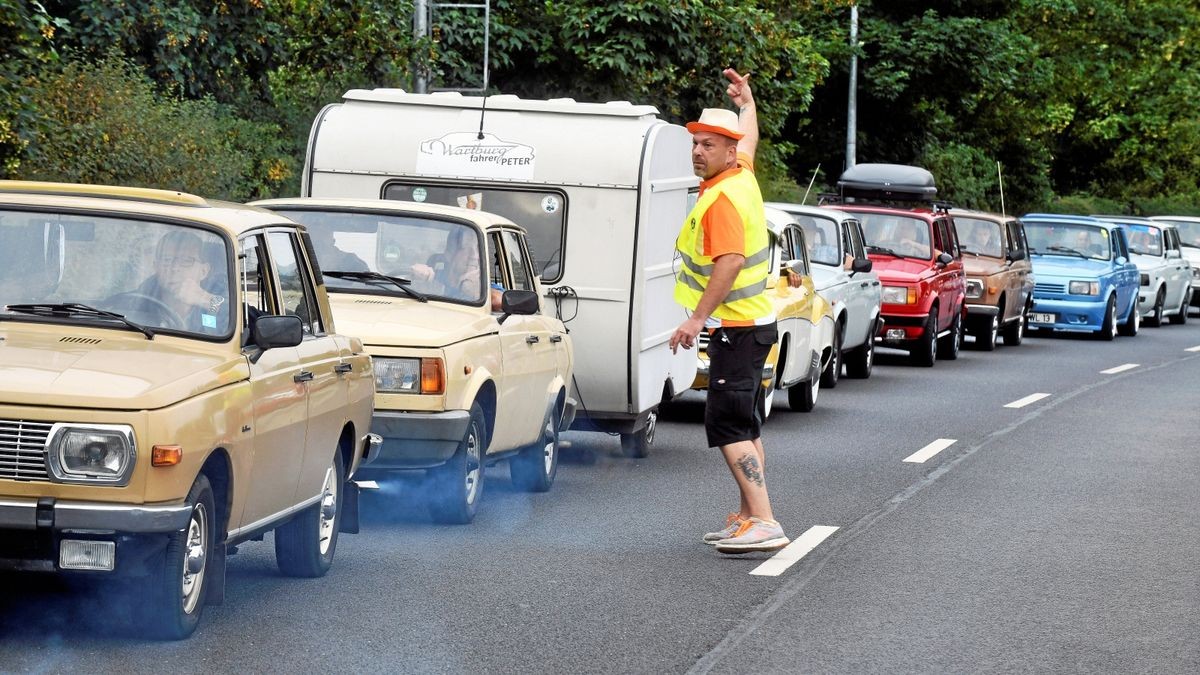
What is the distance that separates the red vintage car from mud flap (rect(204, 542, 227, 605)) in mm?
16361

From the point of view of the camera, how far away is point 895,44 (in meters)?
43.7

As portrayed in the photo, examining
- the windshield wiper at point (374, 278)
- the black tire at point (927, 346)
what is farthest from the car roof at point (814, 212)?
the windshield wiper at point (374, 278)

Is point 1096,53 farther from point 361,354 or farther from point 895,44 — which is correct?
point 361,354

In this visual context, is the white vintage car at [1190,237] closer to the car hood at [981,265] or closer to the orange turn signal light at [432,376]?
the car hood at [981,265]

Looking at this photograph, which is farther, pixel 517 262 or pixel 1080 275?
pixel 1080 275

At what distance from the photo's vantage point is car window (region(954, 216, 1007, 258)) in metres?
27.2

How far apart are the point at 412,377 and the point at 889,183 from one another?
18622mm

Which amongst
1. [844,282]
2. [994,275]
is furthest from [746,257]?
[994,275]

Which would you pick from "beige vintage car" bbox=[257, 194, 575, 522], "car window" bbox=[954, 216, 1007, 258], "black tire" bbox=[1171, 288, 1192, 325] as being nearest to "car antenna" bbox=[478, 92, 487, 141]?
"beige vintage car" bbox=[257, 194, 575, 522]

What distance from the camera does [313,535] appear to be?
825 cm

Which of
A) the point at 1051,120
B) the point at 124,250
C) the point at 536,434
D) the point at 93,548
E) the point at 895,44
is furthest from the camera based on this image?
the point at 1051,120

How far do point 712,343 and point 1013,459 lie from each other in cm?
506

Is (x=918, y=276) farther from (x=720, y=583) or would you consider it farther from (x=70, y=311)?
(x=70, y=311)

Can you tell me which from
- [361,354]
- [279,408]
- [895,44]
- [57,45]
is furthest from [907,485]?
[895,44]
